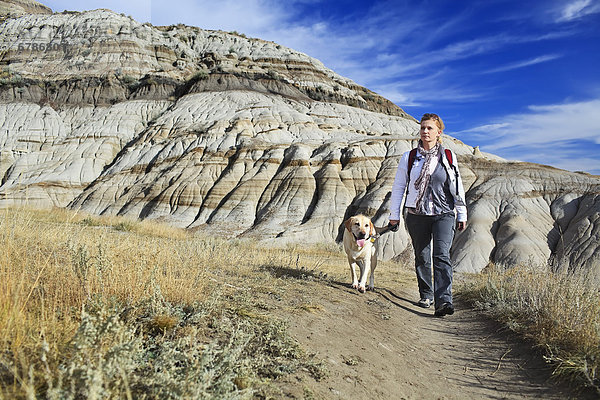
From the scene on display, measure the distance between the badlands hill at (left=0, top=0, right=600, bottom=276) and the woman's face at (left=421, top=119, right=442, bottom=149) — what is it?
37.8 feet

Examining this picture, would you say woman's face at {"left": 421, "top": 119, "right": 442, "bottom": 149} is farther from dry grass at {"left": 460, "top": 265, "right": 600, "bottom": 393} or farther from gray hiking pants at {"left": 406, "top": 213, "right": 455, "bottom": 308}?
dry grass at {"left": 460, "top": 265, "right": 600, "bottom": 393}

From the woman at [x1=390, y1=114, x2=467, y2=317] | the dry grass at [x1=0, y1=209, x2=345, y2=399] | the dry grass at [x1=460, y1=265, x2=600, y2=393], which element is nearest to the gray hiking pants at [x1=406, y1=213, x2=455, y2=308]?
the woman at [x1=390, y1=114, x2=467, y2=317]

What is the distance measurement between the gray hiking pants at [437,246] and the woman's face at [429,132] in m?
1.11

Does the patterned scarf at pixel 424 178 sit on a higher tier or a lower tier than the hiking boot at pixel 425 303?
higher

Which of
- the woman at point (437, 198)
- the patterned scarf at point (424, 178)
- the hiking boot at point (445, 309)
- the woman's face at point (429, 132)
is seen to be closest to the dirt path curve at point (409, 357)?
the hiking boot at point (445, 309)

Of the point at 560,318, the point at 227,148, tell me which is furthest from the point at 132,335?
the point at 227,148

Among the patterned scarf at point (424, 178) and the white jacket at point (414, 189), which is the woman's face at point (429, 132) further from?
the white jacket at point (414, 189)

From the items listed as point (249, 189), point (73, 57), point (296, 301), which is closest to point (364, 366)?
point (296, 301)

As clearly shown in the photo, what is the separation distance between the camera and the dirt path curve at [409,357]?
2918mm

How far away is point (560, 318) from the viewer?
3789 millimetres

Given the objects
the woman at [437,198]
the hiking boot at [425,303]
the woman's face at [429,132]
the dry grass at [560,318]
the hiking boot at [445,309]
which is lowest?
the hiking boot at [425,303]

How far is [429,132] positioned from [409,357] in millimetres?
3128

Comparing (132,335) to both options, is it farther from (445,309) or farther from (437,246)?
(445,309)

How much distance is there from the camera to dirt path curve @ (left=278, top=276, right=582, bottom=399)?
292 centimetres
